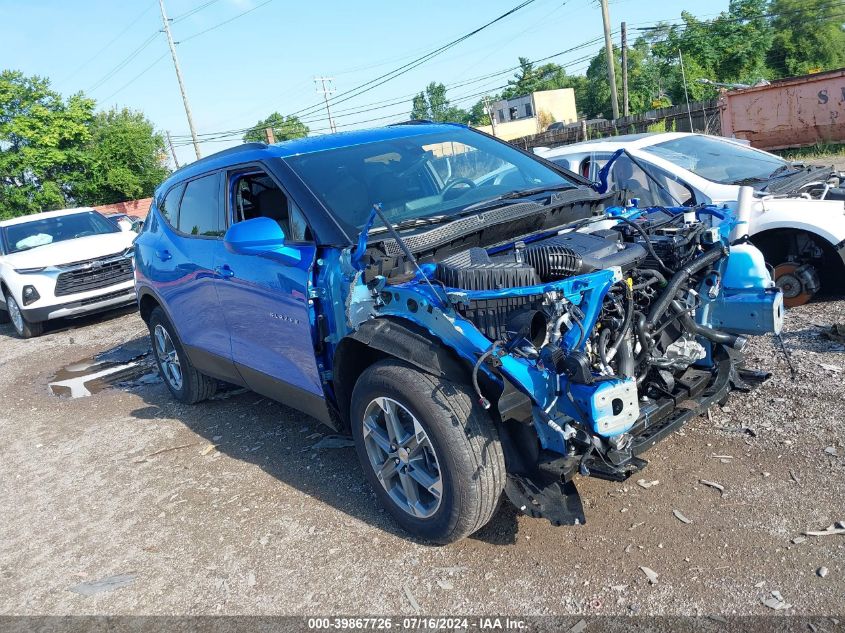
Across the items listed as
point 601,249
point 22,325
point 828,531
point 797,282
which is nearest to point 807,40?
point 797,282

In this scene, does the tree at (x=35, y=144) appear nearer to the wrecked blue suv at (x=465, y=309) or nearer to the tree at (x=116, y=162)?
the tree at (x=116, y=162)

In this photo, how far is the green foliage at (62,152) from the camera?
104ft

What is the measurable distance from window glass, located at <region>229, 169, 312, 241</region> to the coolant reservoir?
211 centimetres

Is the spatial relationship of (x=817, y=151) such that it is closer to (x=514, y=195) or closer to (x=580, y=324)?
(x=514, y=195)

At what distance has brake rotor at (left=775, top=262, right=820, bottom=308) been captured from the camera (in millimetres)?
5891

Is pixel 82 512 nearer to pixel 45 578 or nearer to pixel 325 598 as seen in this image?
pixel 45 578

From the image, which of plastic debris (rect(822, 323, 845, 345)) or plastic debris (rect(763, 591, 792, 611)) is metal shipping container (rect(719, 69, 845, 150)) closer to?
plastic debris (rect(822, 323, 845, 345))

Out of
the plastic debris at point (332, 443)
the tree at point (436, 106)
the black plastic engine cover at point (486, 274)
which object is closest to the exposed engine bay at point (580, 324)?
the black plastic engine cover at point (486, 274)

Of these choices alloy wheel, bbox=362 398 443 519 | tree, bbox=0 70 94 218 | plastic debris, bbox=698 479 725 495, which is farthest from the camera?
tree, bbox=0 70 94 218

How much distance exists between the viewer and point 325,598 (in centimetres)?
315

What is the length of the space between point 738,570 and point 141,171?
1525 inches

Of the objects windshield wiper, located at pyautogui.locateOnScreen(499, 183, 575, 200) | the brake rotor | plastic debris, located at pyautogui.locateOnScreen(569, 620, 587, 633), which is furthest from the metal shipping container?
plastic debris, located at pyautogui.locateOnScreen(569, 620, 587, 633)

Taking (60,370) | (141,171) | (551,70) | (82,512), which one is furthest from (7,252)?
(551,70)

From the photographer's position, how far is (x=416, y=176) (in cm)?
425
